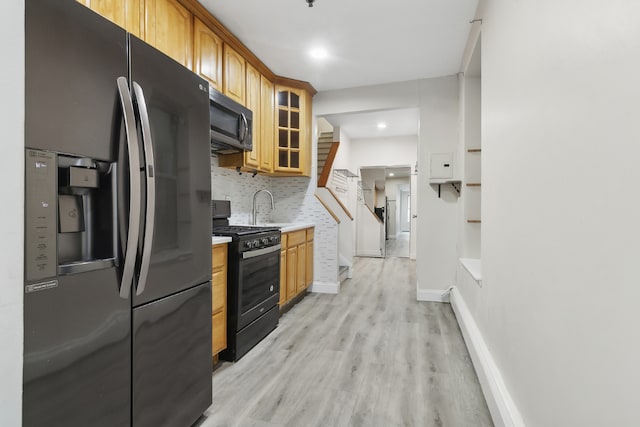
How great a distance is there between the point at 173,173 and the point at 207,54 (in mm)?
1590

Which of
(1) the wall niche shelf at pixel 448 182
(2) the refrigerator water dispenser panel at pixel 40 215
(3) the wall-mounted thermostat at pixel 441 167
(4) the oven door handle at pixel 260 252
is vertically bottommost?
(4) the oven door handle at pixel 260 252

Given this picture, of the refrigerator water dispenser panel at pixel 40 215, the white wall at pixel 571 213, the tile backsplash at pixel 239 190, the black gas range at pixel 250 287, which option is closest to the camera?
the white wall at pixel 571 213

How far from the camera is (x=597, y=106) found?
2.58ft

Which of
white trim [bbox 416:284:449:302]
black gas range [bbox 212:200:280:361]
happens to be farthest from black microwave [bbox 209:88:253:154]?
white trim [bbox 416:284:449:302]

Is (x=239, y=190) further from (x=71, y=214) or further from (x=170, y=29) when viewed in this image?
(x=71, y=214)

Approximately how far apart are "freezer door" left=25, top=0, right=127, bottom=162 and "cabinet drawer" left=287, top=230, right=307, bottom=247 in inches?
91.9

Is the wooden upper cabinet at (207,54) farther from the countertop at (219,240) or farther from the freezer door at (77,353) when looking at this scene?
the freezer door at (77,353)

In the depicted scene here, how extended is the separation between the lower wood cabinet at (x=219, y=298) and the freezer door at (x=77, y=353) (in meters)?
0.92

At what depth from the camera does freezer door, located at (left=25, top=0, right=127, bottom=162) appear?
87 cm

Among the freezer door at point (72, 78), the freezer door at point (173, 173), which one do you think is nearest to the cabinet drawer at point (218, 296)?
the freezer door at point (173, 173)

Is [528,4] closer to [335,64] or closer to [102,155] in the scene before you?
[102,155]

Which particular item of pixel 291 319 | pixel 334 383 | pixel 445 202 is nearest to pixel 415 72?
pixel 445 202

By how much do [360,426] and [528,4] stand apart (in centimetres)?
206

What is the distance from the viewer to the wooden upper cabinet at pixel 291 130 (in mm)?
Answer: 3672
